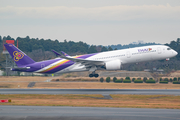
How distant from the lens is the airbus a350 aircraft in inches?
1741

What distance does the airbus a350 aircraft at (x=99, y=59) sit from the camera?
145 ft

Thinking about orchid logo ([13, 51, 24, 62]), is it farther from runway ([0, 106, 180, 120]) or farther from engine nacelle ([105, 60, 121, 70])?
runway ([0, 106, 180, 120])

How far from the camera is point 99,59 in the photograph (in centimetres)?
4609

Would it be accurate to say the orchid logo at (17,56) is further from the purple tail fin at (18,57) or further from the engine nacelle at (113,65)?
the engine nacelle at (113,65)

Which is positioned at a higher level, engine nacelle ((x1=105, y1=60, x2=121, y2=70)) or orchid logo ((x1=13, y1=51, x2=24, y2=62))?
orchid logo ((x1=13, y1=51, x2=24, y2=62))

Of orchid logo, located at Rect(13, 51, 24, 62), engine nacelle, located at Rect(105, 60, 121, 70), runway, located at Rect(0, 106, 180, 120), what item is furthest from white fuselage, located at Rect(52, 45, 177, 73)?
runway, located at Rect(0, 106, 180, 120)

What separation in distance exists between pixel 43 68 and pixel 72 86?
1027 centimetres

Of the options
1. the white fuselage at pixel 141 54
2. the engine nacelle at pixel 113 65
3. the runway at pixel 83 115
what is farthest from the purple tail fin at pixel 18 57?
the runway at pixel 83 115

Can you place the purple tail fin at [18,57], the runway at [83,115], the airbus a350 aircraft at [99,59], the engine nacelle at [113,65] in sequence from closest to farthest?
1. the runway at [83,115]
2. the engine nacelle at [113,65]
3. the airbus a350 aircraft at [99,59]
4. the purple tail fin at [18,57]

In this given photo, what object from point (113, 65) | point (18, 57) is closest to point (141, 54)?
point (113, 65)

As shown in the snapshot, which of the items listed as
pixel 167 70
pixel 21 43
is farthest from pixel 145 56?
pixel 21 43

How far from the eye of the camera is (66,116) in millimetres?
23328

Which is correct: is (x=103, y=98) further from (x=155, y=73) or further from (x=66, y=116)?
(x=155, y=73)

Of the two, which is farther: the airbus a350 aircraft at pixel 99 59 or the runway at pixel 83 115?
the airbus a350 aircraft at pixel 99 59
